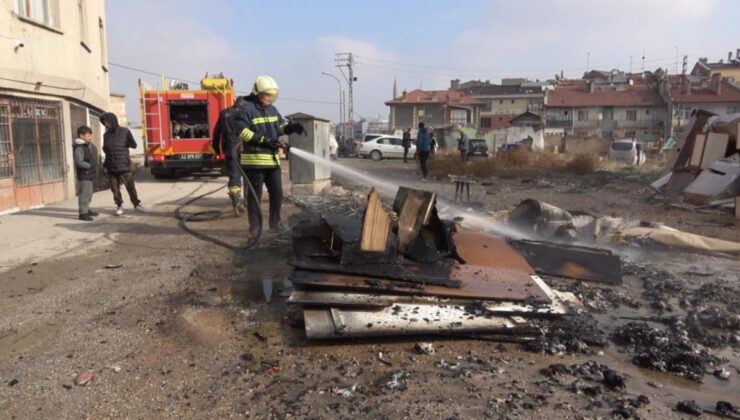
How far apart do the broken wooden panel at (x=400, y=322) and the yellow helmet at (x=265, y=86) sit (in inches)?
136

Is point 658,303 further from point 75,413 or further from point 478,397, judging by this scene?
point 75,413

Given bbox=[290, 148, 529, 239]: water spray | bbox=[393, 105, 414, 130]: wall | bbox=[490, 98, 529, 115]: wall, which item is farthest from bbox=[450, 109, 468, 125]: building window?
bbox=[290, 148, 529, 239]: water spray

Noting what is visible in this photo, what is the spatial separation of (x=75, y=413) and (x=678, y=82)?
80642 mm

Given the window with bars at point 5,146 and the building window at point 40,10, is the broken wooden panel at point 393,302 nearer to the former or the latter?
the window with bars at point 5,146

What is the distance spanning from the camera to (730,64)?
283ft

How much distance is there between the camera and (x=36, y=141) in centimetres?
1029

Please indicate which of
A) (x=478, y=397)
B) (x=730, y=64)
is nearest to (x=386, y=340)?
(x=478, y=397)

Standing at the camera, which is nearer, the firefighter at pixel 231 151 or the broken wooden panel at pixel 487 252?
the broken wooden panel at pixel 487 252

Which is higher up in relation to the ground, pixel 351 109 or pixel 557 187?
pixel 351 109

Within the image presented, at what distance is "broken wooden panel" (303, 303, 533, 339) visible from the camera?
3.47 metres

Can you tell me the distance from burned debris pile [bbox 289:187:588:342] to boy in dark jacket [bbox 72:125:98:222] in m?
4.87

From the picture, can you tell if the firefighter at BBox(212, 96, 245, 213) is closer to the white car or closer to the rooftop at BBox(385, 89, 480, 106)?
the white car

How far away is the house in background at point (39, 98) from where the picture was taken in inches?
368

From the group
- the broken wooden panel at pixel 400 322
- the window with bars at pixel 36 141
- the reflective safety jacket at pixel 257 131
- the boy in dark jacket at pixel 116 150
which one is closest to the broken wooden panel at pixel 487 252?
the broken wooden panel at pixel 400 322
